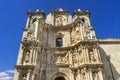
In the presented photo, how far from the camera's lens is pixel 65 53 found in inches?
712

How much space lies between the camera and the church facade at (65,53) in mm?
15086

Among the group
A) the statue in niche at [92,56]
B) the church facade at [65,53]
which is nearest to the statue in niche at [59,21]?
the church facade at [65,53]

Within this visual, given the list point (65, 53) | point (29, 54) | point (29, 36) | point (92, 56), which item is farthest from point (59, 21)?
point (92, 56)

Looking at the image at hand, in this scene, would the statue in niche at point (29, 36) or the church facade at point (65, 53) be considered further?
the statue in niche at point (29, 36)

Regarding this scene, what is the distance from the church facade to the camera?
1509cm

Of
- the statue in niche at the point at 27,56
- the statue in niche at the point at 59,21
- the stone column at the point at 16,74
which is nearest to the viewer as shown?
the stone column at the point at 16,74

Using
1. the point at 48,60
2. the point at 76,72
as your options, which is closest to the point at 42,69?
the point at 48,60

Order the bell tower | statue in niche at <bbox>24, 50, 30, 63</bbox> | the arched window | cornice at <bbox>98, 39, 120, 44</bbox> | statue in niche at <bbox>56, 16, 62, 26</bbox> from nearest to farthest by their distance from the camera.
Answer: the bell tower
statue in niche at <bbox>24, 50, 30, 63</bbox>
the arched window
cornice at <bbox>98, 39, 120, 44</bbox>
statue in niche at <bbox>56, 16, 62, 26</bbox>

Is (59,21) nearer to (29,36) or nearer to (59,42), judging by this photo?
(59,42)

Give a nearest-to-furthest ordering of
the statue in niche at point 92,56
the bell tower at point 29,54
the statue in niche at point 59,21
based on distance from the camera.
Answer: the bell tower at point 29,54, the statue in niche at point 92,56, the statue in niche at point 59,21

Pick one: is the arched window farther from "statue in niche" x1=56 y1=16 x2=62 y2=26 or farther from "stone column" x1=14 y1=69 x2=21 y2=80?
"stone column" x1=14 y1=69 x2=21 y2=80

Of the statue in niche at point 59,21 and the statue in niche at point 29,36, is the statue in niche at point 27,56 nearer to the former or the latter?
the statue in niche at point 29,36

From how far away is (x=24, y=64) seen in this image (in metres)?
Result: 15.1

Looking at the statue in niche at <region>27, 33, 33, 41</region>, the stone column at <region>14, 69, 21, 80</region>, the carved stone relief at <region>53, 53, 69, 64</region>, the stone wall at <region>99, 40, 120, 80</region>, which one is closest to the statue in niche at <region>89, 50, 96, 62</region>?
the stone wall at <region>99, 40, 120, 80</region>
